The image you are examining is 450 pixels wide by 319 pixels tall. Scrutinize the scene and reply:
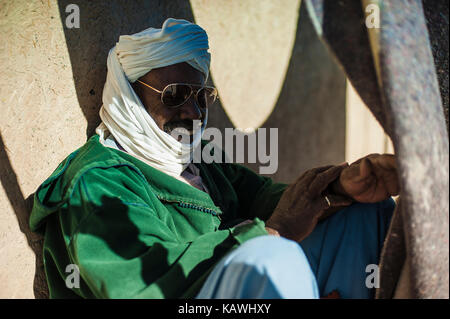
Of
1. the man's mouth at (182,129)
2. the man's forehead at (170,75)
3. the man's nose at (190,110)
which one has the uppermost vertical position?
the man's forehead at (170,75)

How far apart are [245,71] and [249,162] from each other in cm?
79

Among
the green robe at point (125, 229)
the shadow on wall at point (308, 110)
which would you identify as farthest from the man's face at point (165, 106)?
the shadow on wall at point (308, 110)

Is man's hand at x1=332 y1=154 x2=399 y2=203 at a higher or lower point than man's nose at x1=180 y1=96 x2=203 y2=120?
lower

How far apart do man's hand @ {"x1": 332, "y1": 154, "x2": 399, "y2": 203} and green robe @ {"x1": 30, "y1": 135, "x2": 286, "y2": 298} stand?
542 mm

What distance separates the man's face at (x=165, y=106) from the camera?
2211 millimetres

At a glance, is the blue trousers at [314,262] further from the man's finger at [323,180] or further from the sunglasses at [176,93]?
the sunglasses at [176,93]

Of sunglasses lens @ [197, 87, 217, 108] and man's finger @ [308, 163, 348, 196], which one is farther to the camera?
Answer: sunglasses lens @ [197, 87, 217, 108]

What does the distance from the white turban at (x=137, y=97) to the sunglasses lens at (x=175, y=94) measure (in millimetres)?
118

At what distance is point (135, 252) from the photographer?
1611 mm

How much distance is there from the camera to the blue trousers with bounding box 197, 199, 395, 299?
1378 mm

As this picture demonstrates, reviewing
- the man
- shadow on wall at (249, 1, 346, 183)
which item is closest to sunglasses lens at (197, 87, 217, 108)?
the man

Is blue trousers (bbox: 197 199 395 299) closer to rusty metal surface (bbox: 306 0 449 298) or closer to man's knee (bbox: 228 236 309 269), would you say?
man's knee (bbox: 228 236 309 269)

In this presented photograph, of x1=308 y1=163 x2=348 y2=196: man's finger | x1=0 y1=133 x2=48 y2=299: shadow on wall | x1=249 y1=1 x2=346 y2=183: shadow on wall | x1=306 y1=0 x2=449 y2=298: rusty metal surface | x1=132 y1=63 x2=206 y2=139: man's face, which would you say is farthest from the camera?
x1=249 y1=1 x2=346 y2=183: shadow on wall

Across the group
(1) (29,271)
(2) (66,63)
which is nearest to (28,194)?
(1) (29,271)
